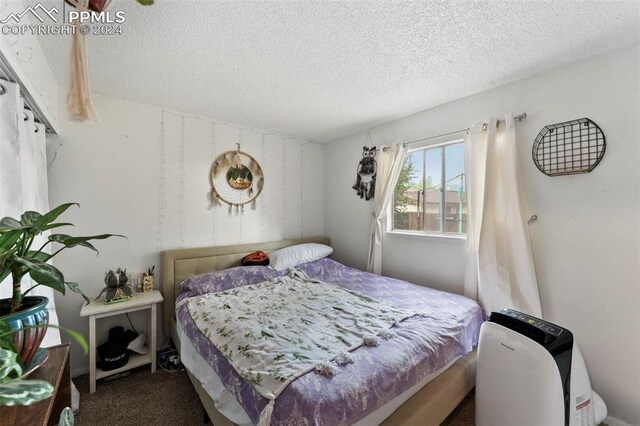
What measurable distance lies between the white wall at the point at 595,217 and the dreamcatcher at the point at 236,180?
2421 mm

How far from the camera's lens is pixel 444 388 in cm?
149

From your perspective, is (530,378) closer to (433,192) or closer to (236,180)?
(433,192)

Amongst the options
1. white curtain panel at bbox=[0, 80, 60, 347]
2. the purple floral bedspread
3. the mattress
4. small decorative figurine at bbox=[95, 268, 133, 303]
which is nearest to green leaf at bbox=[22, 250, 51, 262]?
white curtain panel at bbox=[0, 80, 60, 347]

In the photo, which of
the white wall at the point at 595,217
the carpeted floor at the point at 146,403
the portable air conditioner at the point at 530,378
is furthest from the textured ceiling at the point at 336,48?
the carpeted floor at the point at 146,403

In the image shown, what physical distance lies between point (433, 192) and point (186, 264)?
2628 millimetres

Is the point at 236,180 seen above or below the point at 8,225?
above

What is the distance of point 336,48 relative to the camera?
5.46ft

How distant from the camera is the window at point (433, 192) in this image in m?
2.51

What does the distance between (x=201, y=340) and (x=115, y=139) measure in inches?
78.2

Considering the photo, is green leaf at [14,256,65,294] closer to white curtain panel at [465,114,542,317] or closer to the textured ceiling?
the textured ceiling

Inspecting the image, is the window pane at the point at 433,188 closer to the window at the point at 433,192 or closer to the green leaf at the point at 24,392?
the window at the point at 433,192

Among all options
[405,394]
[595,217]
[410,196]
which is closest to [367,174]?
[410,196]

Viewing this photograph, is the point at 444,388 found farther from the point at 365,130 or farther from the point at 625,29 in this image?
the point at 365,130

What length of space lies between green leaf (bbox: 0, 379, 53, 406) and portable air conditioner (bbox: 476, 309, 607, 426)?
1892mm
